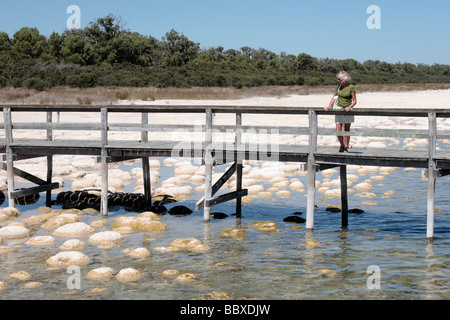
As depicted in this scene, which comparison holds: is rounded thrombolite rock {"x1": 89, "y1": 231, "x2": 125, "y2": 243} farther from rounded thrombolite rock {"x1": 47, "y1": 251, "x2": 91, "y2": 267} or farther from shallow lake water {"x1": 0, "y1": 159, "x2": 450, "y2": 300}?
rounded thrombolite rock {"x1": 47, "y1": 251, "x2": 91, "y2": 267}

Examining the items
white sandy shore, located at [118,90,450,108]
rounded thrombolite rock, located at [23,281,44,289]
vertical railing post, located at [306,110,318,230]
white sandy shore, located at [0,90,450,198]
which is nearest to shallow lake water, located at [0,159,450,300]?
rounded thrombolite rock, located at [23,281,44,289]

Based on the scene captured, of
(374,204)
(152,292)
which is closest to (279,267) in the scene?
(152,292)

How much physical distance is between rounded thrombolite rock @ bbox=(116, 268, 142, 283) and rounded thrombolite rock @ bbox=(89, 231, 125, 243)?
93.4 inches

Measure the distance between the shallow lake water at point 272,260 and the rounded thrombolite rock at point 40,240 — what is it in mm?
147

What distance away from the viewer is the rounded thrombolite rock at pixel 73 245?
12.8 metres

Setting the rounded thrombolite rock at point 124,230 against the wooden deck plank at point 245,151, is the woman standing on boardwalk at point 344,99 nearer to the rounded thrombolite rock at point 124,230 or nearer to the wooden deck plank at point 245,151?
the wooden deck plank at point 245,151

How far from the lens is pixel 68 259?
1177cm

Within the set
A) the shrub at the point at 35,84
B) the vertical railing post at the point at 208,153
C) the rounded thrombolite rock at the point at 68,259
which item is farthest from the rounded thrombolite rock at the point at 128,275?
the shrub at the point at 35,84

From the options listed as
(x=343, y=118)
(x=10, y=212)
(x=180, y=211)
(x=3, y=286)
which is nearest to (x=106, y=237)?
(x=3, y=286)

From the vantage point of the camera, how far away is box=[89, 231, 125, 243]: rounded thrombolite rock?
13.3 metres

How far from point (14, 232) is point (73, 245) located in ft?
5.82

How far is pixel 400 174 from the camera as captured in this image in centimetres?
2384

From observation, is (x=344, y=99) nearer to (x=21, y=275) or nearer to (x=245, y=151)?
(x=245, y=151)
